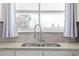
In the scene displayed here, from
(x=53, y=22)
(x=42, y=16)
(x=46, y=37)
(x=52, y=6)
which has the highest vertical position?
(x=52, y=6)

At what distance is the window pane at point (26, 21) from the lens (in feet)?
8.66

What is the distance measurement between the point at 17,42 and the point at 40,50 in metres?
0.66

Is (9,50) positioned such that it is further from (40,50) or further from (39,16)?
(39,16)

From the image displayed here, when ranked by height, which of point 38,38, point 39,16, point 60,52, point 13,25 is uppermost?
point 39,16

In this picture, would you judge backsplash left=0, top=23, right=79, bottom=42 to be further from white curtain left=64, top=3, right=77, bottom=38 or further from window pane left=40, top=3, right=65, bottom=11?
window pane left=40, top=3, right=65, bottom=11

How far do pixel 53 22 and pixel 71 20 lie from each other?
319 millimetres

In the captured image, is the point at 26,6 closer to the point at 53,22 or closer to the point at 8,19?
the point at 8,19

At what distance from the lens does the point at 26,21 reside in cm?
264

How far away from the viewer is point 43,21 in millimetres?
2635

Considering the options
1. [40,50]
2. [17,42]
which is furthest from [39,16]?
[40,50]

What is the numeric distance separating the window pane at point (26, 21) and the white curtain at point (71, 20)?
0.55 m

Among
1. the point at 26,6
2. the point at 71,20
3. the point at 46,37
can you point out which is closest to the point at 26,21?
the point at 26,6

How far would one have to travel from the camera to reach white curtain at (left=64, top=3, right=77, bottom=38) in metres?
2.50

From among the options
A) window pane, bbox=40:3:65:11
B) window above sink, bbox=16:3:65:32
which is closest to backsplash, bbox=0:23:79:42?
window above sink, bbox=16:3:65:32
